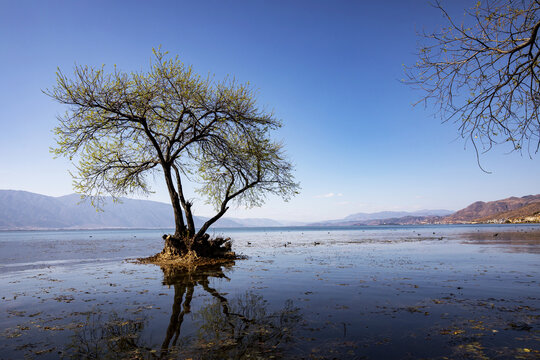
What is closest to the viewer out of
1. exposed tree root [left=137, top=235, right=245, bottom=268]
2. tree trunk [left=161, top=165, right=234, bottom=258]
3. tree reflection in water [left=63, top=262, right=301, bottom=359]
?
tree reflection in water [left=63, top=262, right=301, bottom=359]

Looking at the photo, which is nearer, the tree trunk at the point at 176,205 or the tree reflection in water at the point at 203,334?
the tree reflection in water at the point at 203,334

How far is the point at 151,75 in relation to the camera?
54.3 ft

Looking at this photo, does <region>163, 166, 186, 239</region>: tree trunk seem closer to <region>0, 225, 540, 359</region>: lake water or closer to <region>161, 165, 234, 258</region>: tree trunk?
<region>161, 165, 234, 258</region>: tree trunk

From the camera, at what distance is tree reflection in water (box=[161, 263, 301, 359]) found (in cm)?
482

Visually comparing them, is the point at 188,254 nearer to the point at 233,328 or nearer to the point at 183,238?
the point at 183,238

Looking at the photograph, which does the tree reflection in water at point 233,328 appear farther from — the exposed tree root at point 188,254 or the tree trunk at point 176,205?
the tree trunk at point 176,205

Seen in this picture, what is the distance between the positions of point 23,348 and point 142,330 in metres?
2.00

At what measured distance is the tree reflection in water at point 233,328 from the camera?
482 centimetres

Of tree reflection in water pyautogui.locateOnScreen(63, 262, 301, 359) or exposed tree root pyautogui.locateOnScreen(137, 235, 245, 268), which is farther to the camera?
exposed tree root pyautogui.locateOnScreen(137, 235, 245, 268)

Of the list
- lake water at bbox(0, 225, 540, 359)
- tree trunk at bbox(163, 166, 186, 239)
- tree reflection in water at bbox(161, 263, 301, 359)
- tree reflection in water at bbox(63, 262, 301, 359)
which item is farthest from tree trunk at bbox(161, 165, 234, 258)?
tree reflection in water at bbox(63, 262, 301, 359)

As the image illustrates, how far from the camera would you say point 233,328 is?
5961mm

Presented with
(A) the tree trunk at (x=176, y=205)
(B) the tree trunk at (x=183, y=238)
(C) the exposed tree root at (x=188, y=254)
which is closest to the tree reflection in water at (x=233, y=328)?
(C) the exposed tree root at (x=188, y=254)

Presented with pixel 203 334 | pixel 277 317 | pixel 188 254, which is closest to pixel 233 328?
pixel 203 334

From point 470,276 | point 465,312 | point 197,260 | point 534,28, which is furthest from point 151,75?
point 470,276
